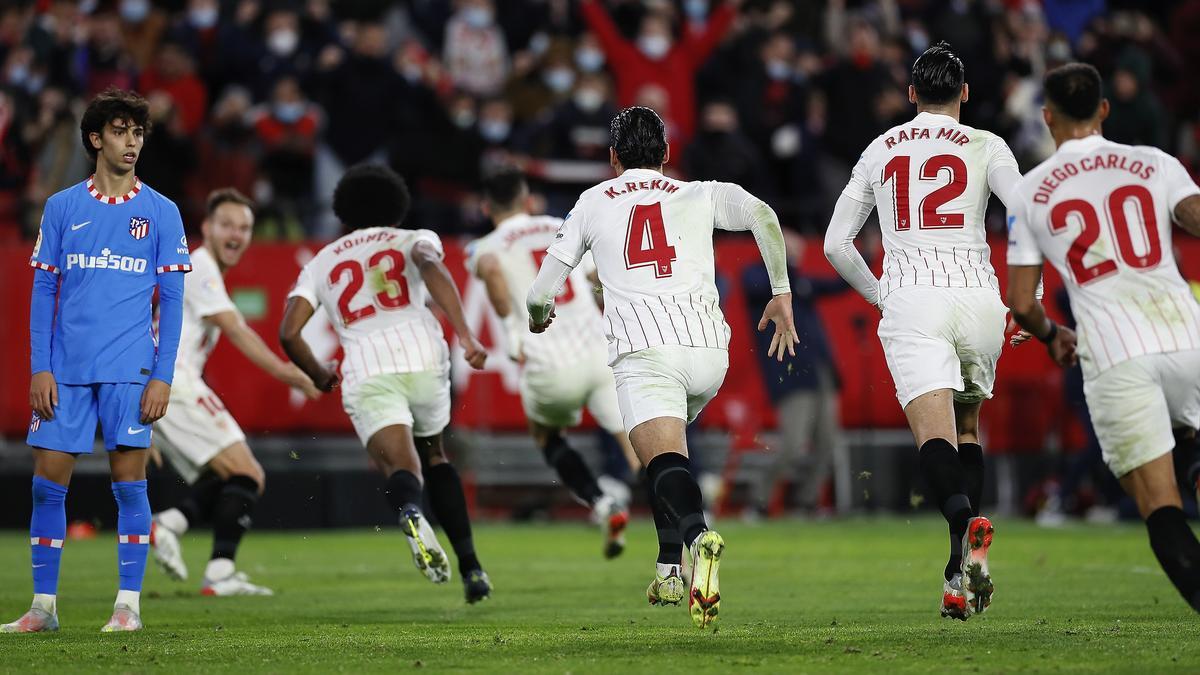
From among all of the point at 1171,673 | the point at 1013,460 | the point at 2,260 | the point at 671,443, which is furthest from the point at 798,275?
the point at 1171,673

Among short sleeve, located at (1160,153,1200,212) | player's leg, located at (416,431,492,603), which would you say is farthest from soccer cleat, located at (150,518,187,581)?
short sleeve, located at (1160,153,1200,212)

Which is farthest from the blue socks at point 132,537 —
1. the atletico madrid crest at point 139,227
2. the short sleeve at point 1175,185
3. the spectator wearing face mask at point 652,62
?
the spectator wearing face mask at point 652,62

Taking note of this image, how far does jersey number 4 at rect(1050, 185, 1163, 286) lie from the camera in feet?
20.7

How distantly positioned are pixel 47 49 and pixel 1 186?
5.41 ft

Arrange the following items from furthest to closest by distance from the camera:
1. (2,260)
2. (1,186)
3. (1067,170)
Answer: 1. (1,186)
2. (2,260)
3. (1067,170)

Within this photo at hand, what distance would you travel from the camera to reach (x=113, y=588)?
11.1 metres

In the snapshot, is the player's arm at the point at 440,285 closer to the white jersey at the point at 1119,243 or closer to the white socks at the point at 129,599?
the white socks at the point at 129,599

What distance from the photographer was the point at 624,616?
8.78 metres

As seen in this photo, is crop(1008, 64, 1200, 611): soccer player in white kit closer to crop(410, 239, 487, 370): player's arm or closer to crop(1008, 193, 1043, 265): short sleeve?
crop(1008, 193, 1043, 265): short sleeve

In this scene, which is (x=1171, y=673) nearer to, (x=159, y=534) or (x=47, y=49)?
(x=159, y=534)

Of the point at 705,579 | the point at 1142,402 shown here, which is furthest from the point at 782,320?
the point at 1142,402

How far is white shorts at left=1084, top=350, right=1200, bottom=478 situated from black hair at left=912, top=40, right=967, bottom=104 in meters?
2.07

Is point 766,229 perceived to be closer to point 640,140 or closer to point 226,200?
point 640,140

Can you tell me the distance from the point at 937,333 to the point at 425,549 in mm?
2874
